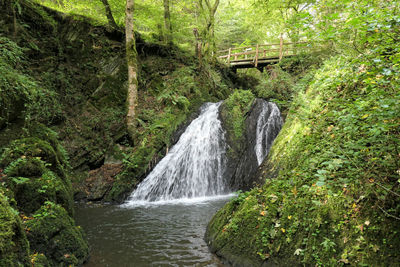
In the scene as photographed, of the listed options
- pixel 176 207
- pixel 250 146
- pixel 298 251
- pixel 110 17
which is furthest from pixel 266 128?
pixel 110 17

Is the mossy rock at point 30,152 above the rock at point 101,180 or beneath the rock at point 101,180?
above

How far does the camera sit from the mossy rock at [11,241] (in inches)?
85.6

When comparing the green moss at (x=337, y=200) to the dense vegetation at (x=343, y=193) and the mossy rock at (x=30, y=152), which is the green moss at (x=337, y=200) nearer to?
the dense vegetation at (x=343, y=193)

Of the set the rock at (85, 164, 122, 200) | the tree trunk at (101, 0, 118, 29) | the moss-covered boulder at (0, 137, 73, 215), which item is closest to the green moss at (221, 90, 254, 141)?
the rock at (85, 164, 122, 200)

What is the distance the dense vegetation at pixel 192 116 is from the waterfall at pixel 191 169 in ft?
1.43

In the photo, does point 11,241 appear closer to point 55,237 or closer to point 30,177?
point 55,237

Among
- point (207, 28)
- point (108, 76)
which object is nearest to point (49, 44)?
point (108, 76)

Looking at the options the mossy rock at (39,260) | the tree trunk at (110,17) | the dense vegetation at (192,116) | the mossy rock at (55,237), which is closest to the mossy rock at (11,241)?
the dense vegetation at (192,116)

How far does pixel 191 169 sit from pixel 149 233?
14.5 feet

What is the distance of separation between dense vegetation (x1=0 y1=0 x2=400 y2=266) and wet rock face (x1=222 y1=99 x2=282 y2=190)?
1.01 ft

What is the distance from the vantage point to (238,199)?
14.4ft

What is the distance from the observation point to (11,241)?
7.56 feet

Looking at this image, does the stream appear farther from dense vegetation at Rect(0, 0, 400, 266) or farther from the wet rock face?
dense vegetation at Rect(0, 0, 400, 266)

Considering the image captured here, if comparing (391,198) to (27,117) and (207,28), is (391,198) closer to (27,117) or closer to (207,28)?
(27,117)
